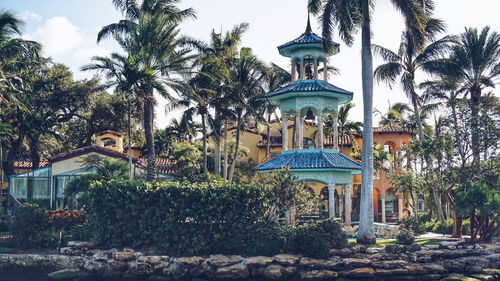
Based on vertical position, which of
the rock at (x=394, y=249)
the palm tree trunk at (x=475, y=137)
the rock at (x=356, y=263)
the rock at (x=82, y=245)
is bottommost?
the rock at (x=356, y=263)

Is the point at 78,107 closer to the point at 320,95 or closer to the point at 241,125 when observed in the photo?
the point at 241,125

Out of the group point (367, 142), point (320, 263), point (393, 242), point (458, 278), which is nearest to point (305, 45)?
point (367, 142)

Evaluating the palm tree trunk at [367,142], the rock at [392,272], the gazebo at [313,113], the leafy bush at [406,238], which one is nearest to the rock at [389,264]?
the rock at [392,272]

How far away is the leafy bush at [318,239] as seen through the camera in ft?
73.8

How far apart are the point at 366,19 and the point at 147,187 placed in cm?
1473

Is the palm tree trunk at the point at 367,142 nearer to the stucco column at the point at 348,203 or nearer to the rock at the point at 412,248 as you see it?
the rock at the point at 412,248

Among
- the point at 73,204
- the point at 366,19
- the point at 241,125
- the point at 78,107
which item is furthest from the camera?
the point at 78,107

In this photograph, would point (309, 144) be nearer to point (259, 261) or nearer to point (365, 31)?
point (365, 31)

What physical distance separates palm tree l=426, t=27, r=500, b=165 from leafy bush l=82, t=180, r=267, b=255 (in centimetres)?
1755

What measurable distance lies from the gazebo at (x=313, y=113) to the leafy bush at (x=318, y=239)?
2.53m

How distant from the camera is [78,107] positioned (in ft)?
147

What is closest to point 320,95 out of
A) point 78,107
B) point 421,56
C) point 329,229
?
point 329,229

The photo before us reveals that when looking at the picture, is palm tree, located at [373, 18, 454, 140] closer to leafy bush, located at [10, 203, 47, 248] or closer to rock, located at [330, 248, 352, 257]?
rock, located at [330, 248, 352, 257]

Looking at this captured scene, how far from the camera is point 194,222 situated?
24438mm
